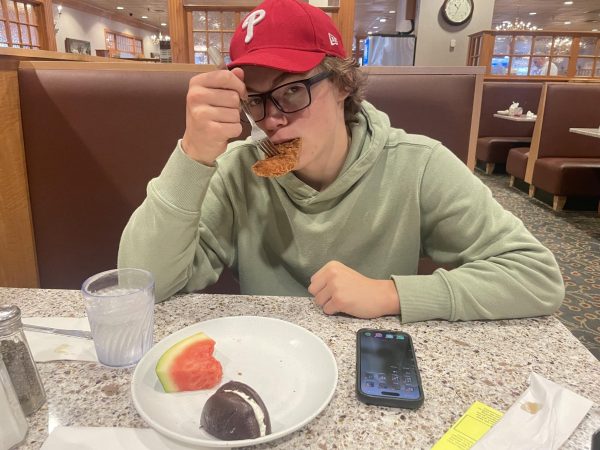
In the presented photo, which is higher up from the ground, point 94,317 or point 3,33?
point 3,33

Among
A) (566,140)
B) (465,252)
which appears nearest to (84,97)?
(465,252)

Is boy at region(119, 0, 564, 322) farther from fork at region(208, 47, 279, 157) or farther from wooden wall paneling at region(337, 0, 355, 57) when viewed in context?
wooden wall paneling at region(337, 0, 355, 57)

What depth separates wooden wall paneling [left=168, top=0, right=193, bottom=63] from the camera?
121 inches

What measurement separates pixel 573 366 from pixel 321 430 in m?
0.42

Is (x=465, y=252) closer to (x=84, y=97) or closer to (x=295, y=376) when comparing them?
(x=295, y=376)

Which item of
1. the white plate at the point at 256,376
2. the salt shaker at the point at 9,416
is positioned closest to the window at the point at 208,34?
the white plate at the point at 256,376

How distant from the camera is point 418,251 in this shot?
1162 mm

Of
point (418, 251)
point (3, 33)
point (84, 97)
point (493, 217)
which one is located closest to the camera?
point (493, 217)

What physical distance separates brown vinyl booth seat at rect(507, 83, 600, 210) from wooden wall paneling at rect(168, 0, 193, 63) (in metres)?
3.84

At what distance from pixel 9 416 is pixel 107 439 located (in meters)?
0.12

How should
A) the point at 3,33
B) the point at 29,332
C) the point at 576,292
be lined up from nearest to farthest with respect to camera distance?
the point at 29,332 < the point at 576,292 < the point at 3,33

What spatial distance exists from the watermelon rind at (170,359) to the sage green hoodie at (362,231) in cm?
24

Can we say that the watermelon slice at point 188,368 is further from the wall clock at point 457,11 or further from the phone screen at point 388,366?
the wall clock at point 457,11

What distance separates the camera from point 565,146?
16.1 ft
